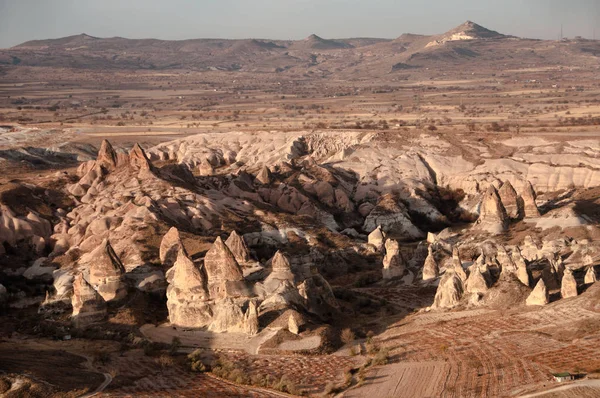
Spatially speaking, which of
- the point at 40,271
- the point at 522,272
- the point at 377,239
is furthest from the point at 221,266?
the point at 377,239

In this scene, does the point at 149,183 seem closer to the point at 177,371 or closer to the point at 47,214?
the point at 47,214

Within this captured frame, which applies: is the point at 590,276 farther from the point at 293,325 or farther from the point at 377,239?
the point at 377,239

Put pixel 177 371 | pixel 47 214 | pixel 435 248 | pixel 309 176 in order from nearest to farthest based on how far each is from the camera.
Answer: pixel 177 371 → pixel 435 248 → pixel 47 214 → pixel 309 176

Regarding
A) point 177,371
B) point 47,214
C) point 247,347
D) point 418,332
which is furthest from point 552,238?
point 47,214

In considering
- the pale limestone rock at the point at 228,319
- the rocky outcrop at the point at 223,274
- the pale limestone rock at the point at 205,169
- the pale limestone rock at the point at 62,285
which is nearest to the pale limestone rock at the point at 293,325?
the pale limestone rock at the point at 228,319

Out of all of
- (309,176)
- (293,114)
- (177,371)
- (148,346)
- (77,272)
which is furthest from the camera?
(293,114)

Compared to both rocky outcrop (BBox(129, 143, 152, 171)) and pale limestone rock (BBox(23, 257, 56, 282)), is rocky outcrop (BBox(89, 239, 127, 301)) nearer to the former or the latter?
pale limestone rock (BBox(23, 257, 56, 282))
